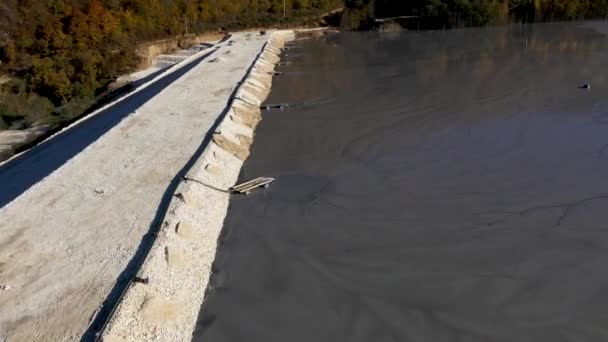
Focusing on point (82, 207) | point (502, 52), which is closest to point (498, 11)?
point (502, 52)

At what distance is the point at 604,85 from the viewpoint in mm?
17328

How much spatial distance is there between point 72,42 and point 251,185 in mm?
22807

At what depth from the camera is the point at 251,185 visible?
1102cm

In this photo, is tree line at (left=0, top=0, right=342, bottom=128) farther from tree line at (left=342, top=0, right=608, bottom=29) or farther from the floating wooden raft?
tree line at (left=342, top=0, right=608, bottom=29)

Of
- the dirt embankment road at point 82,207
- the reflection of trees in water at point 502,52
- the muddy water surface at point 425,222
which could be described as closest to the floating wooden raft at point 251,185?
the muddy water surface at point 425,222

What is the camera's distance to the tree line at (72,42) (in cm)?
2359

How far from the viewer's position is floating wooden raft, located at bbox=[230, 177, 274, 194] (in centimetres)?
1086

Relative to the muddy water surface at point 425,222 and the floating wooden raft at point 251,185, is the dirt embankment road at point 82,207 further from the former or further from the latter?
the muddy water surface at point 425,222

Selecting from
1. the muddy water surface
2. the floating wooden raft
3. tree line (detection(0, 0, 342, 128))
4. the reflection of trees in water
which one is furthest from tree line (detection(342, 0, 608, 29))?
the floating wooden raft

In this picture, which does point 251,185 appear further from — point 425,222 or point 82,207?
point 425,222

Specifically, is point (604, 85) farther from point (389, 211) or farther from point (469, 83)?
point (389, 211)

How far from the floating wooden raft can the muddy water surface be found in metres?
0.24

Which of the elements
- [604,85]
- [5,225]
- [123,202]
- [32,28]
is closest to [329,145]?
[123,202]

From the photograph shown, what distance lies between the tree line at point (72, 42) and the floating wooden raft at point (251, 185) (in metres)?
13.1
